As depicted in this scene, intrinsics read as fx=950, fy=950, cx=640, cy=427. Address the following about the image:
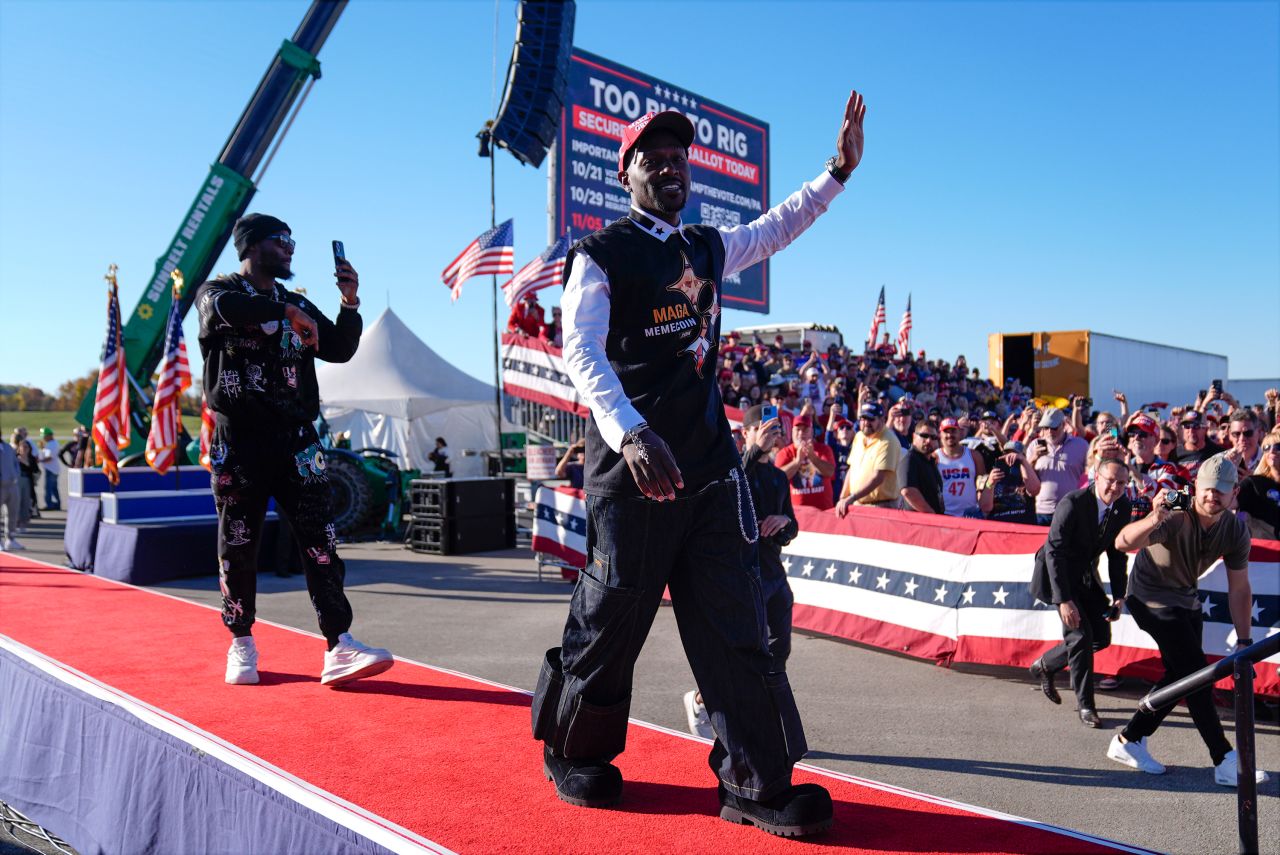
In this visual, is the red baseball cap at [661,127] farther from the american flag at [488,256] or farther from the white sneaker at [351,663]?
the american flag at [488,256]

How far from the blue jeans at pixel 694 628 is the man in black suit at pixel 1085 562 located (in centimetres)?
321

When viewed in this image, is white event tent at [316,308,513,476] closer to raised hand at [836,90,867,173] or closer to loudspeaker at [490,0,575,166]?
loudspeaker at [490,0,575,166]

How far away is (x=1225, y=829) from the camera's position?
3.84 meters

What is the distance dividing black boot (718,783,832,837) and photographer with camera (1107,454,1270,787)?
8.83 feet

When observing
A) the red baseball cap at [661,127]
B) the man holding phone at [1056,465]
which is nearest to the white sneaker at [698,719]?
the red baseball cap at [661,127]

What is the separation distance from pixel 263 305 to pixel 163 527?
6.89 m

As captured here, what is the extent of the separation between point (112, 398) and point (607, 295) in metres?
11.2

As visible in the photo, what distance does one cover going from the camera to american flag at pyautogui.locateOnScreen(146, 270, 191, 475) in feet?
36.9

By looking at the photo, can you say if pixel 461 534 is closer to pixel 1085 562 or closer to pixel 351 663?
pixel 351 663

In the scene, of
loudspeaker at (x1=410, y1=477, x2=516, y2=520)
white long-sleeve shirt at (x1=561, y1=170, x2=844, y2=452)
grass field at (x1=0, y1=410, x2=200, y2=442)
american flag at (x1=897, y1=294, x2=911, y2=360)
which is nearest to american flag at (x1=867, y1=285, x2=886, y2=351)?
american flag at (x1=897, y1=294, x2=911, y2=360)

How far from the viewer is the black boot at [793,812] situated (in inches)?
103

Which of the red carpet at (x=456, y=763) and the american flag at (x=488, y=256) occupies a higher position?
the american flag at (x=488, y=256)

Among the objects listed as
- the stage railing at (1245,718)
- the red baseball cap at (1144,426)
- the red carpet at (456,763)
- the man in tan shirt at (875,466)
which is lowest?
the red carpet at (456,763)

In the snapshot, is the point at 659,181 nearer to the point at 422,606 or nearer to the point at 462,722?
the point at 462,722
